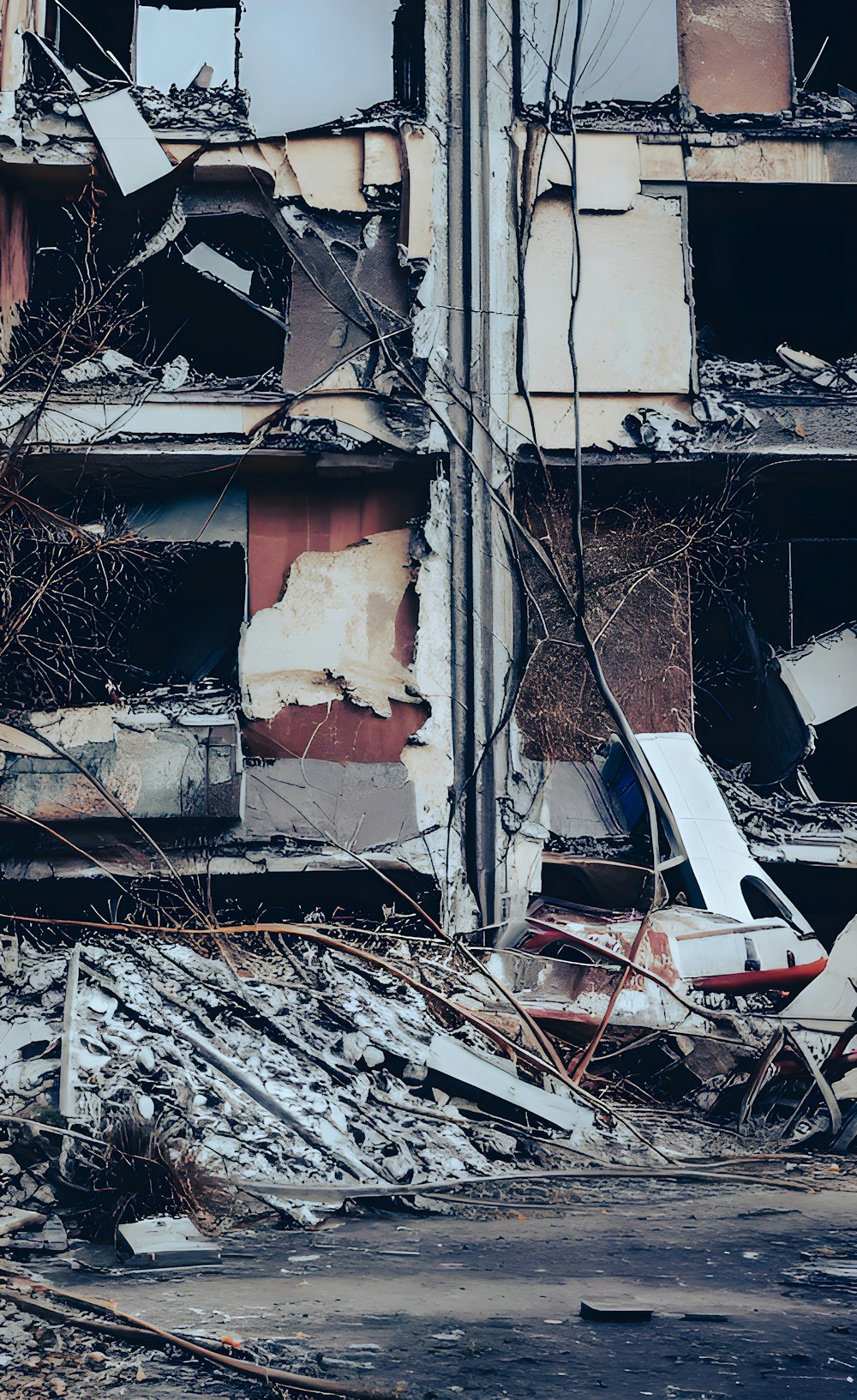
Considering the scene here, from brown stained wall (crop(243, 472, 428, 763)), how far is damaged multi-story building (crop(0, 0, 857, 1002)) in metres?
0.03

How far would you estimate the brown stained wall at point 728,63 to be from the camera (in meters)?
8.77

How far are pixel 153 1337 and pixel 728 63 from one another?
9.54 meters

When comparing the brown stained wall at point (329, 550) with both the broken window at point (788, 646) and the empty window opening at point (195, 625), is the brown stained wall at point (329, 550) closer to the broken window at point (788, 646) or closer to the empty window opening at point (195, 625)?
the empty window opening at point (195, 625)

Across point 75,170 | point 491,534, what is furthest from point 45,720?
point 75,170

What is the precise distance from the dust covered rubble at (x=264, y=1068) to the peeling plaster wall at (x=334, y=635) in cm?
206

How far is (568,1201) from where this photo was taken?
4.93 metres

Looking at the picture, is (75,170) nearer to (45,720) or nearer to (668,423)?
(45,720)

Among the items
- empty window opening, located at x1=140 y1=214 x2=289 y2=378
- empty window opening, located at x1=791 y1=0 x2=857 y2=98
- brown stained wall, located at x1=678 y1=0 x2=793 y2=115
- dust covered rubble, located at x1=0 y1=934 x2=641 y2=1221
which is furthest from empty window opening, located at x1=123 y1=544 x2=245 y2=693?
empty window opening, located at x1=791 y1=0 x2=857 y2=98

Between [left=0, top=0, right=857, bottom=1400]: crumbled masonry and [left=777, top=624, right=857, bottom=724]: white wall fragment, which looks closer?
[left=0, top=0, right=857, bottom=1400]: crumbled masonry

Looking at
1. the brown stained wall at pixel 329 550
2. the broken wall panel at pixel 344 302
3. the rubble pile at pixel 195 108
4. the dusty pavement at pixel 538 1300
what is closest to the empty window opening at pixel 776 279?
the broken wall panel at pixel 344 302

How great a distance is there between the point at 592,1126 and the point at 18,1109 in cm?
292

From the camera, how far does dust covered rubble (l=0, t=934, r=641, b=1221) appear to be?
5.21 meters

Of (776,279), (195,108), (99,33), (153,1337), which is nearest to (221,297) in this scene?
(195,108)

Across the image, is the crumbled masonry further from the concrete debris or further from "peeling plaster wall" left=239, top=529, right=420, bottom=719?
the concrete debris
